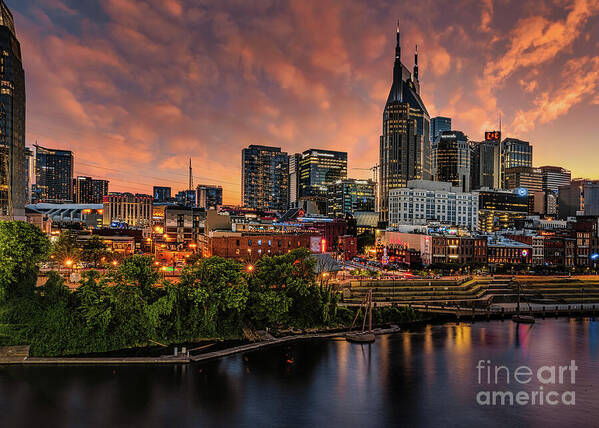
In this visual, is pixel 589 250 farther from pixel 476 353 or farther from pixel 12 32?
pixel 12 32

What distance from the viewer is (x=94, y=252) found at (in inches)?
3583

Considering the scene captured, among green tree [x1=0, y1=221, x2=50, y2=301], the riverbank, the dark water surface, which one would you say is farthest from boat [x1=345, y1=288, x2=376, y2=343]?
green tree [x1=0, y1=221, x2=50, y2=301]

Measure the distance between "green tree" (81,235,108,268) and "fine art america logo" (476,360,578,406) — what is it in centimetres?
8006

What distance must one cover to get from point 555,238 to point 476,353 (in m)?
85.4

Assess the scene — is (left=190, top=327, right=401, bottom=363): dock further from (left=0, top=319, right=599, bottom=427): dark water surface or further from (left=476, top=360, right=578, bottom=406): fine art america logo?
(left=476, top=360, right=578, bottom=406): fine art america logo

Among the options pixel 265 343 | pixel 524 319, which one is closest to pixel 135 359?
pixel 265 343

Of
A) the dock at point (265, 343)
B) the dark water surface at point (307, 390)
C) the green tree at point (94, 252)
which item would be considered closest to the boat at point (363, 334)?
the dock at point (265, 343)

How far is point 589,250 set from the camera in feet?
385

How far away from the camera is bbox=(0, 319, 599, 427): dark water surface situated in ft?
116

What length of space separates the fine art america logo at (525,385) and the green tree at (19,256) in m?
54.1

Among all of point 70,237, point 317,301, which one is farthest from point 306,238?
point 70,237

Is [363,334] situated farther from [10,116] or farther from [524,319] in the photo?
[10,116]

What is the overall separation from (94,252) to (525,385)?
85.2 meters

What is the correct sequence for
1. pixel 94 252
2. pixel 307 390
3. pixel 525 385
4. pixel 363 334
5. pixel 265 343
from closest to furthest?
pixel 307 390 < pixel 525 385 < pixel 265 343 < pixel 363 334 < pixel 94 252
